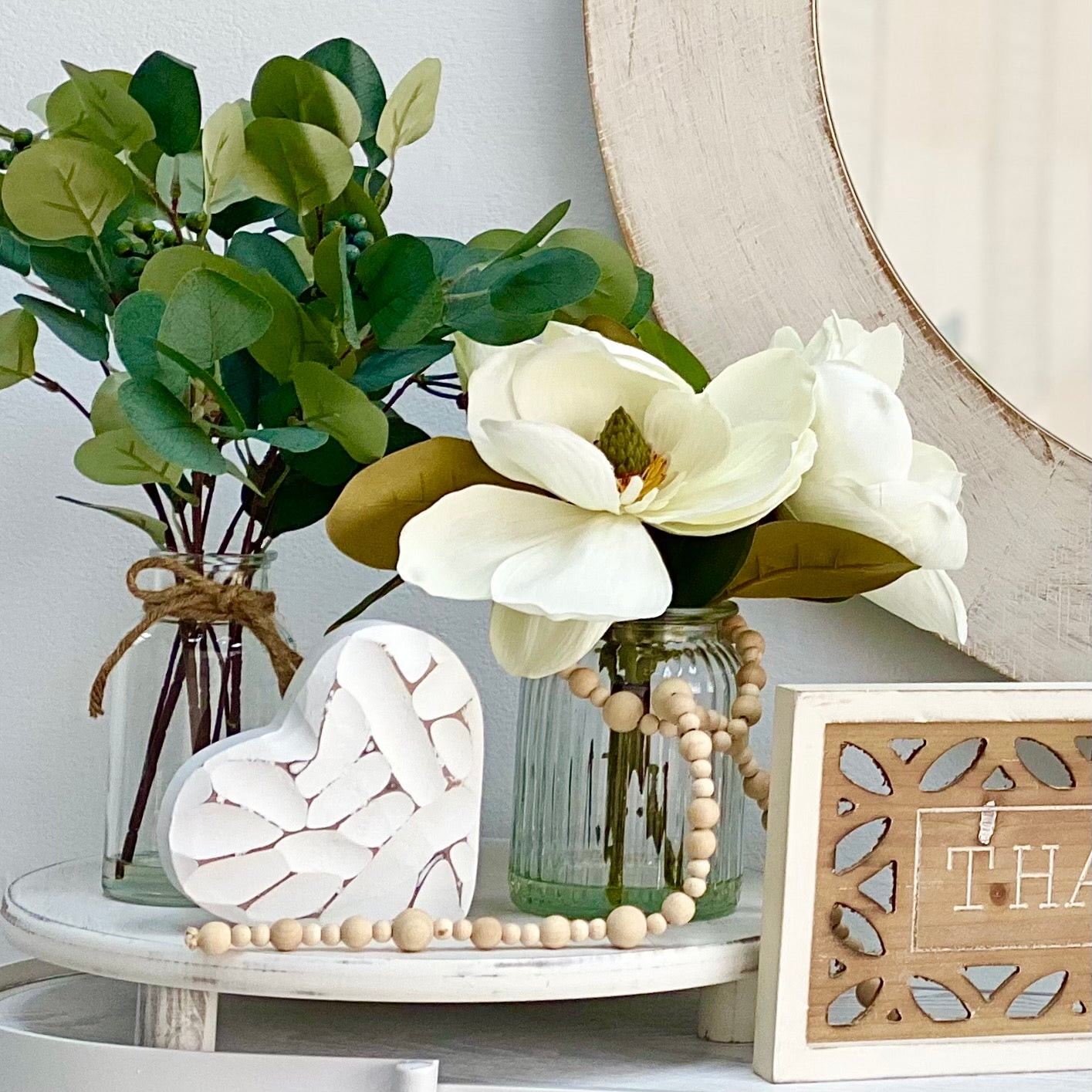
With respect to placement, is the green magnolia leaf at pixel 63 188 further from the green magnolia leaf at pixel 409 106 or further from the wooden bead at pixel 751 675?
the wooden bead at pixel 751 675

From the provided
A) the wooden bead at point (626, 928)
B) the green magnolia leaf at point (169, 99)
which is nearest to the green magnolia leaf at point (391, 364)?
the green magnolia leaf at point (169, 99)

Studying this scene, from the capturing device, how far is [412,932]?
18.5 inches

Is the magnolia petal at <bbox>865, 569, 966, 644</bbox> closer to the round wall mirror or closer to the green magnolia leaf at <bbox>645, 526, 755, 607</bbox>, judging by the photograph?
the green magnolia leaf at <bbox>645, 526, 755, 607</bbox>

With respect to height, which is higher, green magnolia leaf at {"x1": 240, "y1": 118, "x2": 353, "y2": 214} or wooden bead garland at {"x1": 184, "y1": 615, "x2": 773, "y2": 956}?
green magnolia leaf at {"x1": 240, "y1": 118, "x2": 353, "y2": 214}

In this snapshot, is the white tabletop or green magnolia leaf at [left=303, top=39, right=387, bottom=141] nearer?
the white tabletop

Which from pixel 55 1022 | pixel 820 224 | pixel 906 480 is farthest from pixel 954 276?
pixel 55 1022

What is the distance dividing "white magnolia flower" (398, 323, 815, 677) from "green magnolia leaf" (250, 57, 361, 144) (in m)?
0.11

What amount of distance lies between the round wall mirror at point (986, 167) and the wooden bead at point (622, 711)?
31cm

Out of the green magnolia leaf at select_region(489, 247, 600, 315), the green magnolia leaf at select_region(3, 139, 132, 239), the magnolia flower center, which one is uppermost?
the green magnolia leaf at select_region(3, 139, 132, 239)

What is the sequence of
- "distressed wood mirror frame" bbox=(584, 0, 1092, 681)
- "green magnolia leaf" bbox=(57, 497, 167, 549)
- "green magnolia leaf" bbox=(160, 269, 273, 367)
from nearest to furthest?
"green magnolia leaf" bbox=(160, 269, 273, 367) → "green magnolia leaf" bbox=(57, 497, 167, 549) → "distressed wood mirror frame" bbox=(584, 0, 1092, 681)

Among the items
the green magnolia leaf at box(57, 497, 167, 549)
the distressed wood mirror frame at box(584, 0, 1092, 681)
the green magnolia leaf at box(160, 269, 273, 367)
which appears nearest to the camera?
the green magnolia leaf at box(160, 269, 273, 367)

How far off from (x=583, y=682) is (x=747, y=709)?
0.22 ft

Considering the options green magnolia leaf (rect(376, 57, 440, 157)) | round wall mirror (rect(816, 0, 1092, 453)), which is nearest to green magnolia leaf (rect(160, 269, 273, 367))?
green magnolia leaf (rect(376, 57, 440, 157))

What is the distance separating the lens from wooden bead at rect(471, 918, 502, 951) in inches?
18.7
